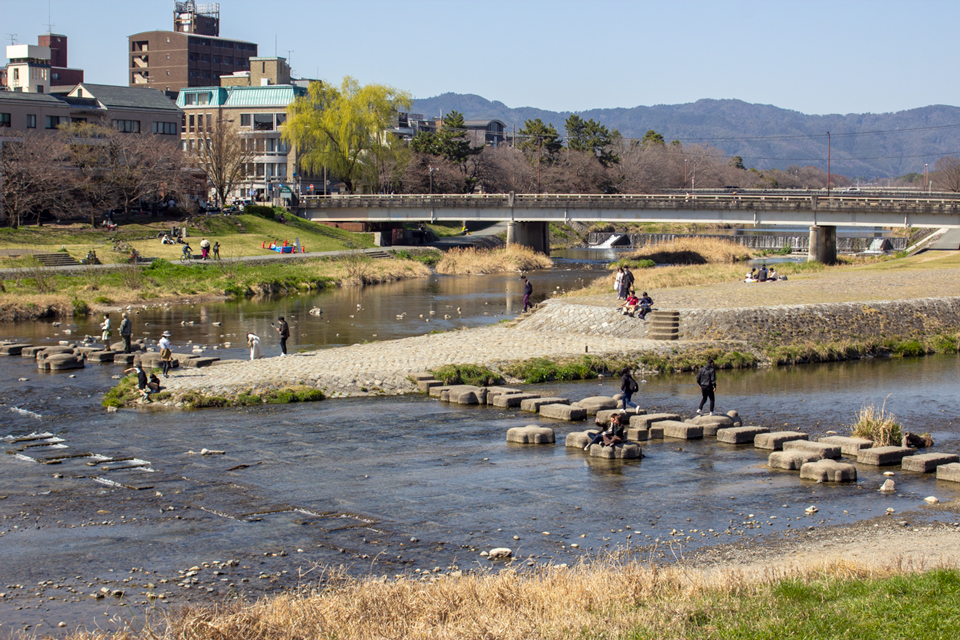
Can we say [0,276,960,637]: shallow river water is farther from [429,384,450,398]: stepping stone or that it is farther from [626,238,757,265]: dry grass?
[626,238,757,265]: dry grass

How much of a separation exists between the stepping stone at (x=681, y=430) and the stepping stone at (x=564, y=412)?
8.36ft

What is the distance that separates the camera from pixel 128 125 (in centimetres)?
9012

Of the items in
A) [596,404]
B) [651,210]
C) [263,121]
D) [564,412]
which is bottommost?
[564,412]

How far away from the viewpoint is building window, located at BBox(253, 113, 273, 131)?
112m

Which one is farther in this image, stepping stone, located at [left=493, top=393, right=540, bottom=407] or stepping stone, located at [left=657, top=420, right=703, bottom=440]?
stepping stone, located at [left=493, top=393, right=540, bottom=407]

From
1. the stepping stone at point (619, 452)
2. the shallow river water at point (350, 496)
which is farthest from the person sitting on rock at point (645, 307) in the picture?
the stepping stone at point (619, 452)

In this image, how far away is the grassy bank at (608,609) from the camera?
1055 cm

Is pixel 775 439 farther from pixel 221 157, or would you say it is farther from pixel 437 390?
pixel 221 157

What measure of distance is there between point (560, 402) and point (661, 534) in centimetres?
1056

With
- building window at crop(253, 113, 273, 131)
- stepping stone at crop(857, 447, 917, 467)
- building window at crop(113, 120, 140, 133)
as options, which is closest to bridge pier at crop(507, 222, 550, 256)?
building window at crop(113, 120, 140, 133)

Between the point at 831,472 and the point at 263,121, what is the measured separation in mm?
101705

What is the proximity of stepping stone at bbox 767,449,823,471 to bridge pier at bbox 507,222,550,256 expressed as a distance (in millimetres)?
68334

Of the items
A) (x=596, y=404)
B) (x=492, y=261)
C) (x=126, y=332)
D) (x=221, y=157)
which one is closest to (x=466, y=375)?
(x=596, y=404)

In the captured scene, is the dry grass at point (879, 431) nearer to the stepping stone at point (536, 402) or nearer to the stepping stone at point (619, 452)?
the stepping stone at point (619, 452)
